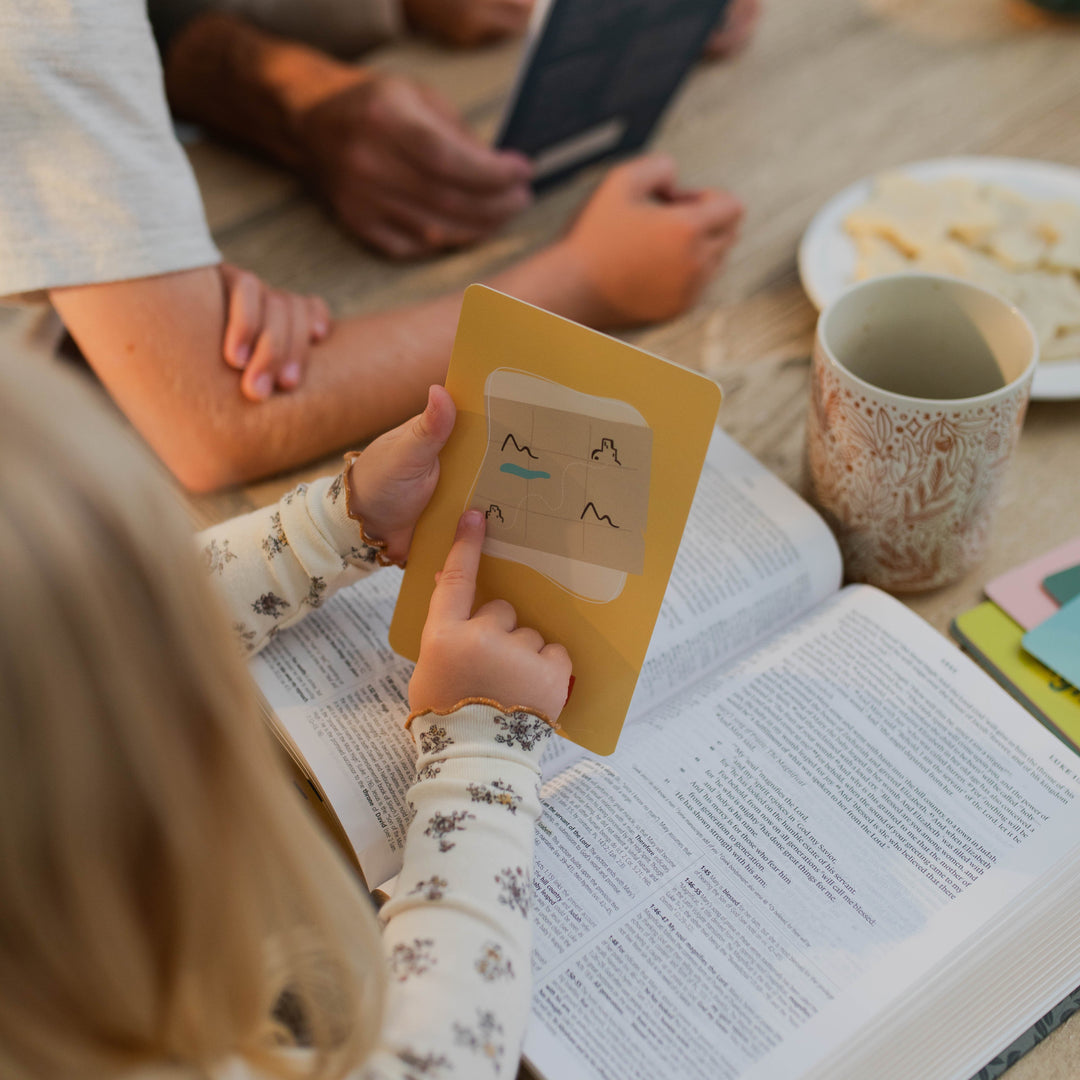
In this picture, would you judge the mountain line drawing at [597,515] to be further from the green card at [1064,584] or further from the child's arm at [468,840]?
the green card at [1064,584]

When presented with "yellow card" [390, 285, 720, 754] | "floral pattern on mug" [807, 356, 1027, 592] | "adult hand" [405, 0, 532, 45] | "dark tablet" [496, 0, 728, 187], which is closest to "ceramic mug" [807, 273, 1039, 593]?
"floral pattern on mug" [807, 356, 1027, 592]

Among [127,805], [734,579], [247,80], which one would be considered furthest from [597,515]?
[247,80]

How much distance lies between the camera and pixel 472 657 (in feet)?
1.50

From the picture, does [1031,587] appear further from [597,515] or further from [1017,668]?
[597,515]

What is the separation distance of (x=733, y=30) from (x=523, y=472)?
734 millimetres

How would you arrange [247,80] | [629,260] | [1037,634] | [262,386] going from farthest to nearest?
[247,80]
[629,260]
[262,386]
[1037,634]

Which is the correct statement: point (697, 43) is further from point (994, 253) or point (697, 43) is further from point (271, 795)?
point (271, 795)

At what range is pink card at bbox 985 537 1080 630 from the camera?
54cm

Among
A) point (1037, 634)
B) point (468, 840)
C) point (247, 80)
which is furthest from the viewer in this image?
point (247, 80)

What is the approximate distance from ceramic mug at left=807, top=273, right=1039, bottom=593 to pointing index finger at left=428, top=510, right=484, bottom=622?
0.20 m

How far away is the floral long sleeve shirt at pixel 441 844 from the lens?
38cm

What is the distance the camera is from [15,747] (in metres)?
0.28

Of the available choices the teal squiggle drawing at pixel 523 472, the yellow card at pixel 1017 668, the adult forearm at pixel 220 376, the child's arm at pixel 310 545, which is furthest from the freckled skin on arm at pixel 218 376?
the yellow card at pixel 1017 668

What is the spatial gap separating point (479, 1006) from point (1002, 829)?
9.9 inches
